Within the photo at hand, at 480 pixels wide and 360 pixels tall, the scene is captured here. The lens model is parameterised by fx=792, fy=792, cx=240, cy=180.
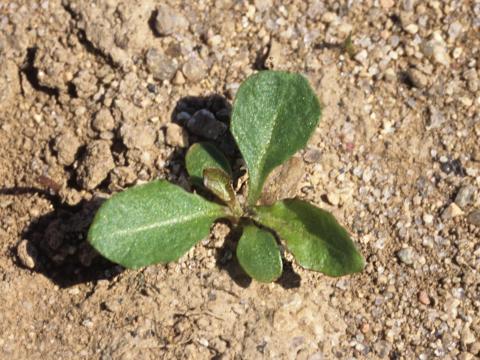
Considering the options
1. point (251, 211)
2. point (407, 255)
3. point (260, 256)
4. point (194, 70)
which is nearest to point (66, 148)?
point (194, 70)

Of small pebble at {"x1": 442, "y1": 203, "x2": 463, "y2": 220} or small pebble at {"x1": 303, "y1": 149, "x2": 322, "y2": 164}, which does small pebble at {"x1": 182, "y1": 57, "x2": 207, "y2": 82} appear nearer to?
small pebble at {"x1": 303, "y1": 149, "x2": 322, "y2": 164}

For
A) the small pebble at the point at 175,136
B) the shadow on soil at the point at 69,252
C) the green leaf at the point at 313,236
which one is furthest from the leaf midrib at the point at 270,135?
the shadow on soil at the point at 69,252

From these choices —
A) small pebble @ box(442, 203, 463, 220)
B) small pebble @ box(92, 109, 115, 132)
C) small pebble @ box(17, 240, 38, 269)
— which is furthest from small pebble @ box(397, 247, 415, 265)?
small pebble @ box(17, 240, 38, 269)

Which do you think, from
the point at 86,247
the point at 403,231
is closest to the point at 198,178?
the point at 86,247

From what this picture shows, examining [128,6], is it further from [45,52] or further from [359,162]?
[359,162]

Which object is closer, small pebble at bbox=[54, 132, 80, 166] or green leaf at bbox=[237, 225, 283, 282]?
green leaf at bbox=[237, 225, 283, 282]

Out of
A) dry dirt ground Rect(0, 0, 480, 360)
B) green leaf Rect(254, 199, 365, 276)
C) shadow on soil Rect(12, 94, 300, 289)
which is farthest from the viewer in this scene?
shadow on soil Rect(12, 94, 300, 289)

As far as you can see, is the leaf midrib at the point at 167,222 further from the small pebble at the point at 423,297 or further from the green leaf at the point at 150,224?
the small pebble at the point at 423,297
